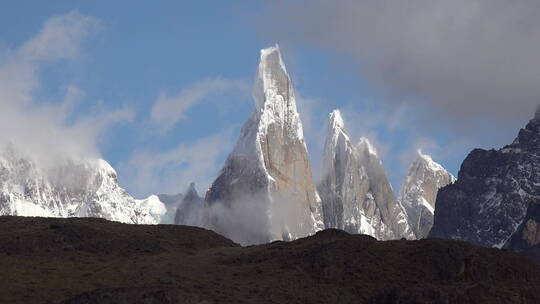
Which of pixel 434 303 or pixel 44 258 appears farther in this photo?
pixel 44 258

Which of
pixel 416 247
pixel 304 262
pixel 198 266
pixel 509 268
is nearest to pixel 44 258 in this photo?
pixel 198 266

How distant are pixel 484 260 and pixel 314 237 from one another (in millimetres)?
24559

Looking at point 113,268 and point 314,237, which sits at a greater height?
point 314,237

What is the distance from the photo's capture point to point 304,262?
5162 inches

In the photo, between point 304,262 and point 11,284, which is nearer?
point 11,284

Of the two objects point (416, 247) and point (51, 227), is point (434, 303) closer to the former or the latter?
point (416, 247)

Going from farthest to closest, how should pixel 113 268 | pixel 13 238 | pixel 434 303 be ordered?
pixel 13 238
pixel 113 268
pixel 434 303

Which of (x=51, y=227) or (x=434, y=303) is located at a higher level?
(x=51, y=227)

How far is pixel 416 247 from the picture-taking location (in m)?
135

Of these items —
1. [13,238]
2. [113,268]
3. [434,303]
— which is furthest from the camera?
[13,238]

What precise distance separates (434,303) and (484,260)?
1796cm

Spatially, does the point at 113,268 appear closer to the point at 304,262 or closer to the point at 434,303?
the point at 304,262

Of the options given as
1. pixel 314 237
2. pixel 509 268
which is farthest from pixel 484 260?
pixel 314 237

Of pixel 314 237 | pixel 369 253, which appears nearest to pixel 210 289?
pixel 369 253
